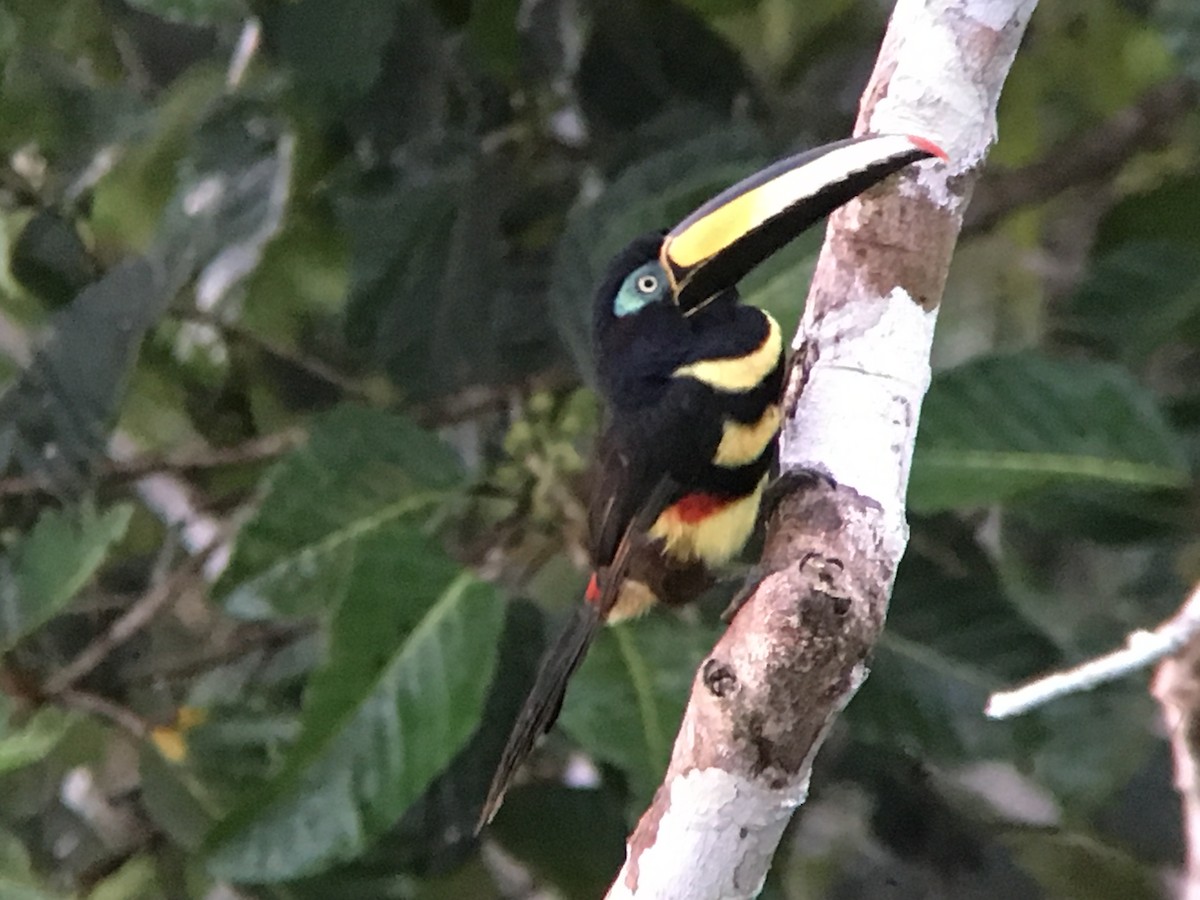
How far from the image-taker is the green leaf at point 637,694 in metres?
1.03

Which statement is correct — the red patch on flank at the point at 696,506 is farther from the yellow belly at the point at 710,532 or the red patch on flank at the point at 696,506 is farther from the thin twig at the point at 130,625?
the thin twig at the point at 130,625

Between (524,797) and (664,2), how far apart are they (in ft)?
3.11

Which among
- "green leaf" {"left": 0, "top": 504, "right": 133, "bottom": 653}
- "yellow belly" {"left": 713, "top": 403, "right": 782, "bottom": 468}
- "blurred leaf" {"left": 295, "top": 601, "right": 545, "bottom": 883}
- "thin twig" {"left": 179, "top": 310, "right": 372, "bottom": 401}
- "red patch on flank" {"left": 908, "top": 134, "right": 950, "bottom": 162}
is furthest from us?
"thin twig" {"left": 179, "top": 310, "right": 372, "bottom": 401}

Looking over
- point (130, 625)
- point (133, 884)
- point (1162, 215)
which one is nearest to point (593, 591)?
point (130, 625)

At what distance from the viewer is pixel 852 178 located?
2.56ft

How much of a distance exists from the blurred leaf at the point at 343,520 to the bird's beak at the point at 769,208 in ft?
1.21

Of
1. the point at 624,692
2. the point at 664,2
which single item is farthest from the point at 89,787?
the point at 664,2

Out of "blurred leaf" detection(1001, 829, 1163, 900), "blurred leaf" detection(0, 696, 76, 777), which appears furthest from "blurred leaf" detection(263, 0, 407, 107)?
"blurred leaf" detection(1001, 829, 1163, 900)

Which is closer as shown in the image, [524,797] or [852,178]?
[852,178]

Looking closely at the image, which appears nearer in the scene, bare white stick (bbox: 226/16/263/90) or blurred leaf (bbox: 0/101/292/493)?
blurred leaf (bbox: 0/101/292/493)

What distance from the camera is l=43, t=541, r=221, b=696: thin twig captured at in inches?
49.7

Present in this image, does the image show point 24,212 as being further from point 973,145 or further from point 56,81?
point 973,145

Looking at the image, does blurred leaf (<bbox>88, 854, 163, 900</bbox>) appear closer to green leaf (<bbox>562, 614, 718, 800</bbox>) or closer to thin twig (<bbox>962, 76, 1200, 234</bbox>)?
green leaf (<bbox>562, 614, 718, 800</bbox>)

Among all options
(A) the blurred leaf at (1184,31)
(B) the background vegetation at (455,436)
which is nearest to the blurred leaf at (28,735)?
(B) the background vegetation at (455,436)
